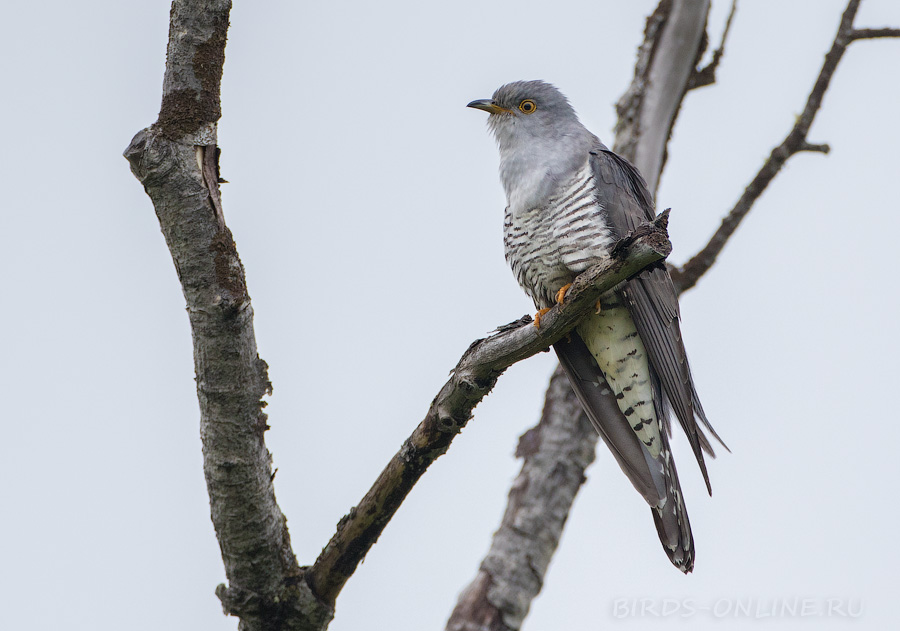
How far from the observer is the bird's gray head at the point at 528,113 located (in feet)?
14.1

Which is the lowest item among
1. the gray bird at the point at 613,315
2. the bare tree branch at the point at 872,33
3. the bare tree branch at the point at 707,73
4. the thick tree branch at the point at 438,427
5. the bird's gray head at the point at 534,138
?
the thick tree branch at the point at 438,427

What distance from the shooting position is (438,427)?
2943 mm

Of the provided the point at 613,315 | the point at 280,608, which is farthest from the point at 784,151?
the point at 280,608

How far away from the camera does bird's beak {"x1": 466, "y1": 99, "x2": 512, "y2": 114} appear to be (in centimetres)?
456

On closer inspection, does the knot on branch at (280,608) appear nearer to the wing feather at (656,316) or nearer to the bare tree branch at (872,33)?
the wing feather at (656,316)

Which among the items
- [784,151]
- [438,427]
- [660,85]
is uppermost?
[660,85]

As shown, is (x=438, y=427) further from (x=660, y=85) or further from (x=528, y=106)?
(x=660, y=85)

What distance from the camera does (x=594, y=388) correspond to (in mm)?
3916

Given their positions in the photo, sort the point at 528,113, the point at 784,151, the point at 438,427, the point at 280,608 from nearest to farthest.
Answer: the point at 438,427
the point at 280,608
the point at 528,113
the point at 784,151

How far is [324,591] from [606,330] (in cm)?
164

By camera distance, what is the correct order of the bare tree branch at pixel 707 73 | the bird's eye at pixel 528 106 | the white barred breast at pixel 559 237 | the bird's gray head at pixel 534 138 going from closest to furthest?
the white barred breast at pixel 559 237, the bird's gray head at pixel 534 138, the bird's eye at pixel 528 106, the bare tree branch at pixel 707 73

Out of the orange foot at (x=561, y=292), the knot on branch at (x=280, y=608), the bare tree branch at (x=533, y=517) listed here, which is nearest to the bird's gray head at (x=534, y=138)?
the orange foot at (x=561, y=292)

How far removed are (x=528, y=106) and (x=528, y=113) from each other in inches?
1.5

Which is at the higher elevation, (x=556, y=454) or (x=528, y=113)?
(x=528, y=113)
